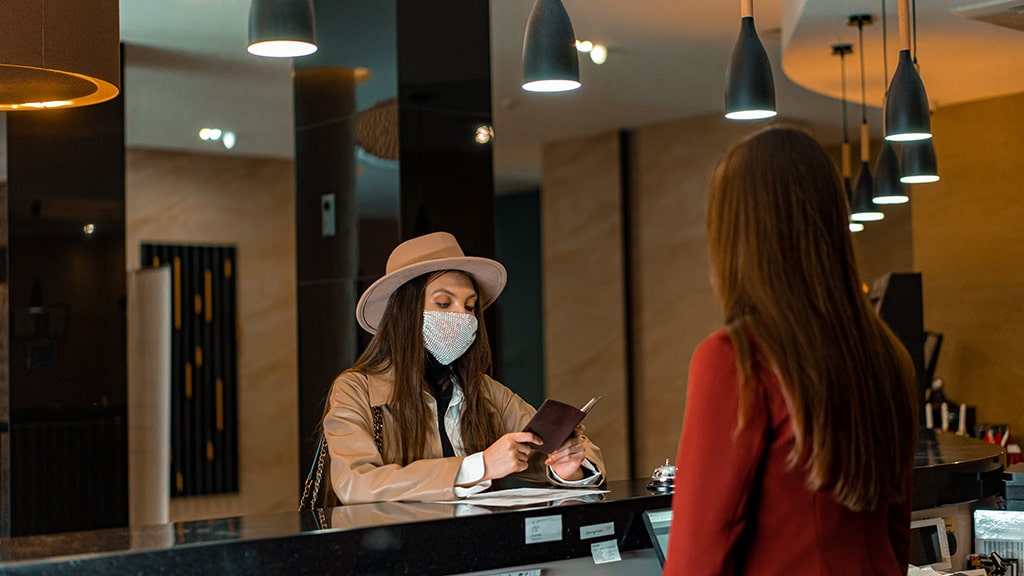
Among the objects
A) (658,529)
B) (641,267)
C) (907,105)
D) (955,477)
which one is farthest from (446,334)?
(641,267)

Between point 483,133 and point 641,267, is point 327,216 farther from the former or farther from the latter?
point 641,267

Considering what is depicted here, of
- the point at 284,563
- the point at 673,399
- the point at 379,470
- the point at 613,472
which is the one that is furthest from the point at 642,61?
the point at 284,563

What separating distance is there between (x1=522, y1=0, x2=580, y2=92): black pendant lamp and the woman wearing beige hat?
1.78ft

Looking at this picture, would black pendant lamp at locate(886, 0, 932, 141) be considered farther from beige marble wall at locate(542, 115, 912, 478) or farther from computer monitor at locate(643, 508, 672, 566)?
beige marble wall at locate(542, 115, 912, 478)

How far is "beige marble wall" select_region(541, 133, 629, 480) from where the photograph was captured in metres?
10.5

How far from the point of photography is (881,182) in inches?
235

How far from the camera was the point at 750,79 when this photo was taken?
3.77m

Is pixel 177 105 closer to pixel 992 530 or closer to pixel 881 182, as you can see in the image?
pixel 881 182

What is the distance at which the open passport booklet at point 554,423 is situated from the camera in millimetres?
2682

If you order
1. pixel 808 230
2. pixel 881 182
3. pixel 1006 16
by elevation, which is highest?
pixel 1006 16

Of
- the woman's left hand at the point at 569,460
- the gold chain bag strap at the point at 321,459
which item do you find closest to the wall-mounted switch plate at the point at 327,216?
the gold chain bag strap at the point at 321,459

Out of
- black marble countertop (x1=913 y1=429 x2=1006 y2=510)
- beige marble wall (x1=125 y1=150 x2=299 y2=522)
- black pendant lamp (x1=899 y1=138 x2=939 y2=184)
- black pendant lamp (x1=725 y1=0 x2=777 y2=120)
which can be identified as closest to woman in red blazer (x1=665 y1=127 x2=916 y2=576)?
black marble countertop (x1=913 y1=429 x2=1006 y2=510)

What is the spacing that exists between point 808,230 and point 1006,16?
4.33 meters

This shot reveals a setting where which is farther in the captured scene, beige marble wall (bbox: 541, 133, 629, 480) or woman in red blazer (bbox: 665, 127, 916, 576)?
beige marble wall (bbox: 541, 133, 629, 480)
